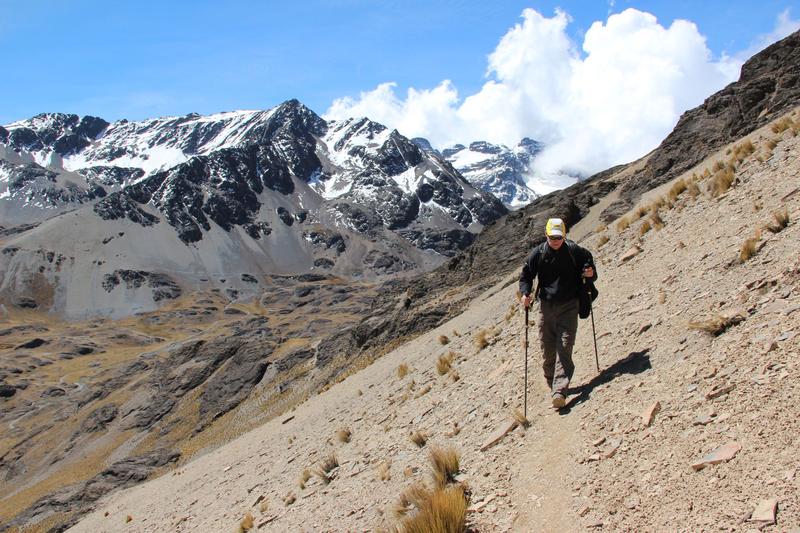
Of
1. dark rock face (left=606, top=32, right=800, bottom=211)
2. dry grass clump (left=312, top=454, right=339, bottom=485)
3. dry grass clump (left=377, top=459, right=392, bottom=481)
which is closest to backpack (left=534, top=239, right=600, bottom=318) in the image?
dry grass clump (left=377, top=459, right=392, bottom=481)

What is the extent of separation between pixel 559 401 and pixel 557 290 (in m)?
1.82

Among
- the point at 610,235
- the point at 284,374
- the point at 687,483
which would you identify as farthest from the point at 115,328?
the point at 687,483

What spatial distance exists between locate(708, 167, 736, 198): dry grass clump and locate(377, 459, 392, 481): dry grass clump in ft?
37.4

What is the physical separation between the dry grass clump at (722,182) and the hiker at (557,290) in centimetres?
829

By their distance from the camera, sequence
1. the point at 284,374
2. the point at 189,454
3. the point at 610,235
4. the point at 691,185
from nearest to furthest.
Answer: the point at 691,185 < the point at 610,235 < the point at 189,454 < the point at 284,374

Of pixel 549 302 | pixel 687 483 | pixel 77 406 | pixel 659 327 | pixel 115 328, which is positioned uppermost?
pixel 115 328

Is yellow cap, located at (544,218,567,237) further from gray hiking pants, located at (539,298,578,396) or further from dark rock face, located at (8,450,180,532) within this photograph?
dark rock face, located at (8,450,180,532)

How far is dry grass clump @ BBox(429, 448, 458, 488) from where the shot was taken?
8.95m

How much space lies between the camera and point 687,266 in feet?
40.7

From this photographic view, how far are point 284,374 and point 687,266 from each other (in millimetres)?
40469

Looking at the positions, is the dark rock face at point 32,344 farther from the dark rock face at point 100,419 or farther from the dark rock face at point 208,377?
the dark rock face at point 100,419

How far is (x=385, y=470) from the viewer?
1088 cm

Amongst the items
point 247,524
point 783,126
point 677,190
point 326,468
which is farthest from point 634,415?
point 783,126

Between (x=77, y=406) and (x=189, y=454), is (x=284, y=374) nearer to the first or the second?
(x=189, y=454)
